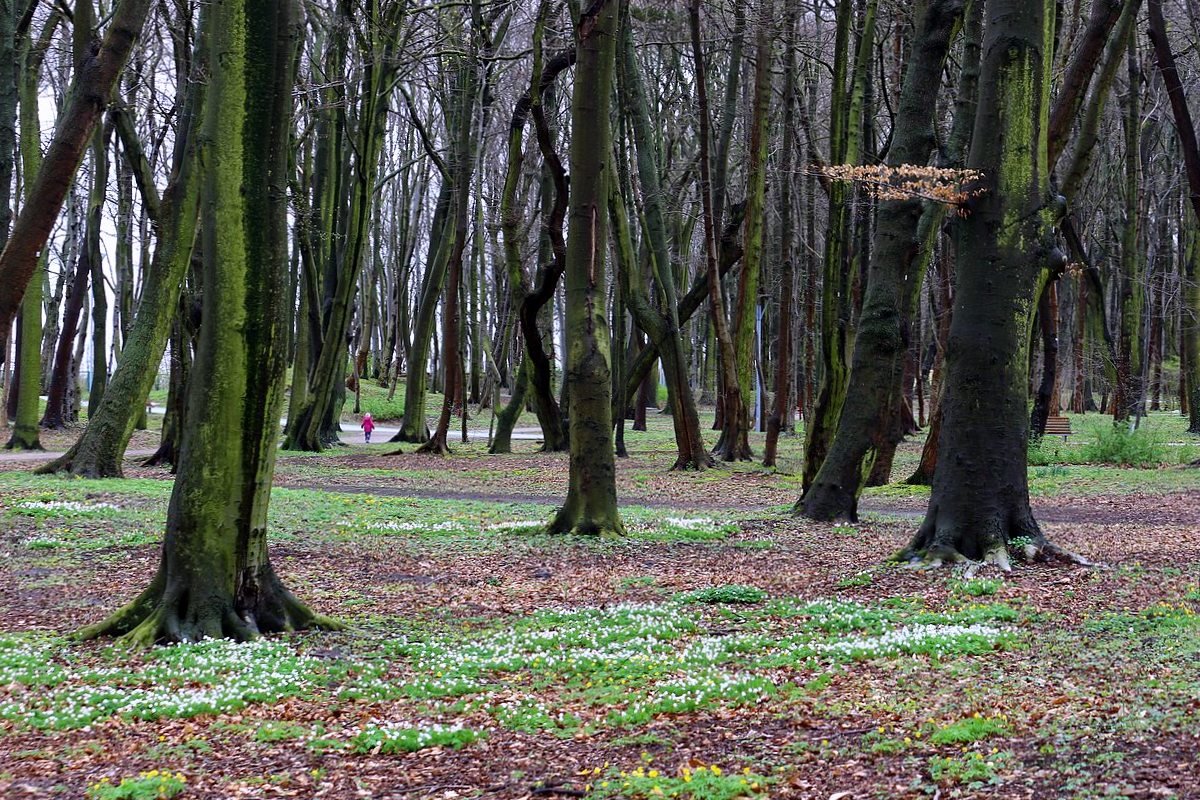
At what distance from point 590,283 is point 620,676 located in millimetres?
6485

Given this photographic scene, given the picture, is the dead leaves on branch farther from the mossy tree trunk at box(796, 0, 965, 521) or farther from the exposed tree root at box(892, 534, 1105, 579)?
the exposed tree root at box(892, 534, 1105, 579)

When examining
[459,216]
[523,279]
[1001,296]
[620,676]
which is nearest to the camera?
[620,676]

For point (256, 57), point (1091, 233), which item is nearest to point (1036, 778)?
point (256, 57)

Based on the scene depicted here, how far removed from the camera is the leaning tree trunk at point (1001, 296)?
9.89 meters

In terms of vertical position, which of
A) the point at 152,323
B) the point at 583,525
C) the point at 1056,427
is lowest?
the point at 583,525

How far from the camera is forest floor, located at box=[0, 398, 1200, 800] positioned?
195 inches

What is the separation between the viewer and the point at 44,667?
22.1 ft

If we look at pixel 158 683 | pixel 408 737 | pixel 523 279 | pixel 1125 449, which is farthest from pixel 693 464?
pixel 408 737

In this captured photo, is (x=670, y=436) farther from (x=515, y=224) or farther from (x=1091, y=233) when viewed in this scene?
(x=1091, y=233)

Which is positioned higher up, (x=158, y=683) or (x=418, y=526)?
(x=418, y=526)

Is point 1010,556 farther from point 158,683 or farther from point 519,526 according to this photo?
point 158,683

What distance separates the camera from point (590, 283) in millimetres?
12352

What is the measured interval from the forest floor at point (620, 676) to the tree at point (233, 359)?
0.54 metres

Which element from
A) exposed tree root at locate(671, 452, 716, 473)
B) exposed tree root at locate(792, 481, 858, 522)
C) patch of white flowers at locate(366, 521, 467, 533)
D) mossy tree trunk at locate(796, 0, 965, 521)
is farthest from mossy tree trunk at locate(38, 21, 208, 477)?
exposed tree root at locate(671, 452, 716, 473)
